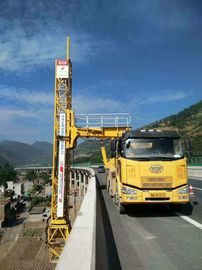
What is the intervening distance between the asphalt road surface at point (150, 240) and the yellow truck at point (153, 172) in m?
0.58

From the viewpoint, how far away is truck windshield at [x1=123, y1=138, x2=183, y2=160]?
9.74 meters

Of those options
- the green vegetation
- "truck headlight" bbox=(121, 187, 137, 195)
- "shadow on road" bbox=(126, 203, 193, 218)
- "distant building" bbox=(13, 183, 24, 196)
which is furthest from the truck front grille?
the green vegetation

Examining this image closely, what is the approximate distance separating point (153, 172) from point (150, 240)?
107 inches

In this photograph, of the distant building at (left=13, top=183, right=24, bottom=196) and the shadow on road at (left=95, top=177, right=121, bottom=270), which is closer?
the shadow on road at (left=95, top=177, right=121, bottom=270)

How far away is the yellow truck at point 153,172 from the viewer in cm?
934

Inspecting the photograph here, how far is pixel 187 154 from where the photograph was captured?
1023 centimetres

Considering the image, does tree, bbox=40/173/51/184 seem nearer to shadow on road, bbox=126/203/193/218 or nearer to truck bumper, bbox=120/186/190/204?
shadow on road, bbox=126/203/193/218

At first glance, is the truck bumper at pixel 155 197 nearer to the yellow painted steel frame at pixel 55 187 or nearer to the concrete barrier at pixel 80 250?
the concrete barrier at pixel 80 250

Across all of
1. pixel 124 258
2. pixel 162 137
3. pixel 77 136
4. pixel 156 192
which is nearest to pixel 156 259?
pixel 124 258

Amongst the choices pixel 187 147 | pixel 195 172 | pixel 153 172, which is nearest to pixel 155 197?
pixel 153 172

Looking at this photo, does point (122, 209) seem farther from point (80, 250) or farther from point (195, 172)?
point (195, 172)

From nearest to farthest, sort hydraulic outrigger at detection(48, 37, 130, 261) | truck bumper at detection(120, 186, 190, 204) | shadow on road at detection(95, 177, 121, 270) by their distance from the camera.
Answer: shadow on road at detection(95, 177, 121, 270)
truck bumper at detection(120, 186, 190, 204)
hydraulic outrigger at detection(48, 37, 130, 261)

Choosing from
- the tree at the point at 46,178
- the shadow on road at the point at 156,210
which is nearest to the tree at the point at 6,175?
the tree at the point at 46,178

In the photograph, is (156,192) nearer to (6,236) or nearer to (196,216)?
(196,216)
